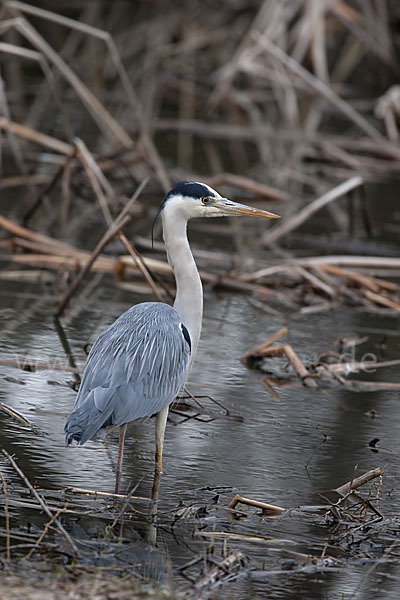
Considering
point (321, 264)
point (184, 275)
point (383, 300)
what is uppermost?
point (184, 275)

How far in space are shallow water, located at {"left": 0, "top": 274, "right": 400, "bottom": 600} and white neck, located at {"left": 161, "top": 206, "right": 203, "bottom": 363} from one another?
0.57 m

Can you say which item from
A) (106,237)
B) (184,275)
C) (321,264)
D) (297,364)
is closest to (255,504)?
(184,275)

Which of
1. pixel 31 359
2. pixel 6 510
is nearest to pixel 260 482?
pixel 6 510

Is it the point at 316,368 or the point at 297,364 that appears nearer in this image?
the point at 297,364

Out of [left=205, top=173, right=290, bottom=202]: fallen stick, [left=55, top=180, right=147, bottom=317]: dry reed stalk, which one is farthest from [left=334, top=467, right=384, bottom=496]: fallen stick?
[left=205, top=173, right=290, bottom=202]: fallen stick

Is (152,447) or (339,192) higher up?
(339,192)

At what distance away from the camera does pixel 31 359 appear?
18.9 feet

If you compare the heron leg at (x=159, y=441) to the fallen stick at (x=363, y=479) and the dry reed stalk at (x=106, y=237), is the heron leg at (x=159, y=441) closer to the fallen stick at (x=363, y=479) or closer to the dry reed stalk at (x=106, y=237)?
the fallen stick at (x=363, y=479)

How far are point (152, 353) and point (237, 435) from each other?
86 cm

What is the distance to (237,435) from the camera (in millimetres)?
4926

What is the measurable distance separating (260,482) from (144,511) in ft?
2.09

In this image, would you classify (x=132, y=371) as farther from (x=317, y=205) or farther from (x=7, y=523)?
(x=317, y=205)

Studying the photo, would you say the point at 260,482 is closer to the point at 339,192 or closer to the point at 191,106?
the point at 339,192

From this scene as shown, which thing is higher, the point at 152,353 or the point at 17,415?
the point at 152,353
